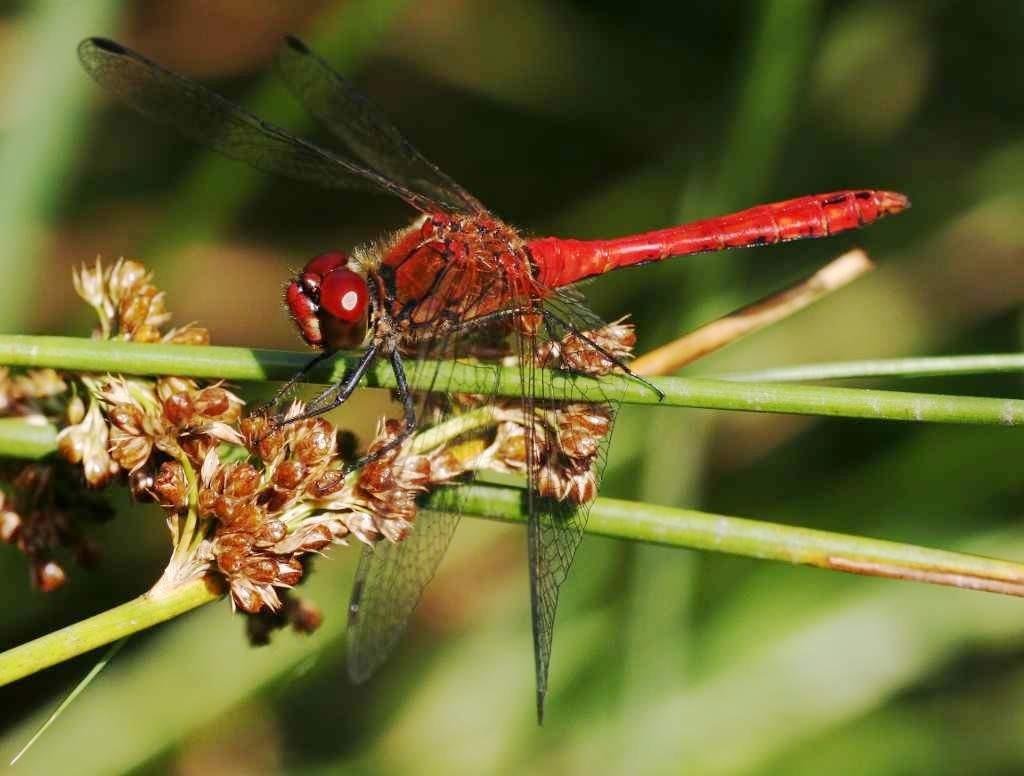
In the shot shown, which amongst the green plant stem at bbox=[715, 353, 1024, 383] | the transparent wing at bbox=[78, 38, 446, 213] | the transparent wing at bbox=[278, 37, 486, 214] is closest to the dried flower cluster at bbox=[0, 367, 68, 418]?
the transparent wing at bbox=[78, 38, 446, 213]

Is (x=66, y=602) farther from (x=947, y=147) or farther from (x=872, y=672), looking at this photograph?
→ (x=947, y=147)

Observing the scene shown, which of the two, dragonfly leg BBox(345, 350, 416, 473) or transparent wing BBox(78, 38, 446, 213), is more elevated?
transparent wing BBox(78, 38, 446, 213)

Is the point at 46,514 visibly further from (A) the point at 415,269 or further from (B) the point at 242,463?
(A) the point at 415,269

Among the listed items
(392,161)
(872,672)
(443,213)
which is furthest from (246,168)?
(872,672)

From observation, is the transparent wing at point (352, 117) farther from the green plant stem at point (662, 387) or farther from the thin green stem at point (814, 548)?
the thin green stem at point (814, 548)

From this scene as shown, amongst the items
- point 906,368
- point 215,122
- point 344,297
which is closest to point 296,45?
point 215,122

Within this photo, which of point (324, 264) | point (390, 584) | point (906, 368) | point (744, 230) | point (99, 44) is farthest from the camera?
point (744, 230)

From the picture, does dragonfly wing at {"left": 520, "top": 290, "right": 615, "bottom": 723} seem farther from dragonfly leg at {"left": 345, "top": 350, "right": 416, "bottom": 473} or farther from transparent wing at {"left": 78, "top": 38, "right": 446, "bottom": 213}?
transparent wing at {"left": 78, "top": 38, "right": 446, "bottom": 213}
